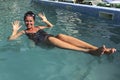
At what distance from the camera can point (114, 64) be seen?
6.41 m

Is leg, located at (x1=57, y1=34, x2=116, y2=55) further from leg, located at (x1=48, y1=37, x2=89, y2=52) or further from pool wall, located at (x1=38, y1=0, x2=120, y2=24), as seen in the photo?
pool wall, located at (x1=38, y1=0, x2=120, y2=24)

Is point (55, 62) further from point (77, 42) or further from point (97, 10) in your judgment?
point (97, 10)

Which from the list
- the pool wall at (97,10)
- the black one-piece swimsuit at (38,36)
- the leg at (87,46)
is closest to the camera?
the leg at (87,46)

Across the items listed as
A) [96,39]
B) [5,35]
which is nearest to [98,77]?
[96,39]

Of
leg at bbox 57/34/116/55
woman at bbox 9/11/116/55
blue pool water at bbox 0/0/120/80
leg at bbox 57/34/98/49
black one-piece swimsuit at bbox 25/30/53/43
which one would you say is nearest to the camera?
leg at bbox 57/34/116/55

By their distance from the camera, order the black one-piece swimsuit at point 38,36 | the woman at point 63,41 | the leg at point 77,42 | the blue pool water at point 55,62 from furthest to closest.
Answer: the black one-piece swimsuit at point 38,36
the leg at point 77,42
the blue pool water at point 55,62
the woman at point 63,41

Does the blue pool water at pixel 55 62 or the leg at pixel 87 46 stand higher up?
the leg at pixel 87 46

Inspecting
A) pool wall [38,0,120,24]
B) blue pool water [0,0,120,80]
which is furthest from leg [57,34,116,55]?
pool wall [38,0,120,24]

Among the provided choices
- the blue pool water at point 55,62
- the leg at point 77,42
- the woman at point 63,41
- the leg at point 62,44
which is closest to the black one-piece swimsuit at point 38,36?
the woman at point 63,41

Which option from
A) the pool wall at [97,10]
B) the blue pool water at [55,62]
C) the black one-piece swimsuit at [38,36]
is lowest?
the blue pool water at [55,62]

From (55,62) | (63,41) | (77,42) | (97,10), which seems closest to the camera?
(77,42)

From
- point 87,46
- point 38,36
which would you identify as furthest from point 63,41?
point 38,36

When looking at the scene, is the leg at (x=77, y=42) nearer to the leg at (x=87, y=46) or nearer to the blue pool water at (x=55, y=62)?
the leg at (x=87, y=46)

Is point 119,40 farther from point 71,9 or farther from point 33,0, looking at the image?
point 33,0
